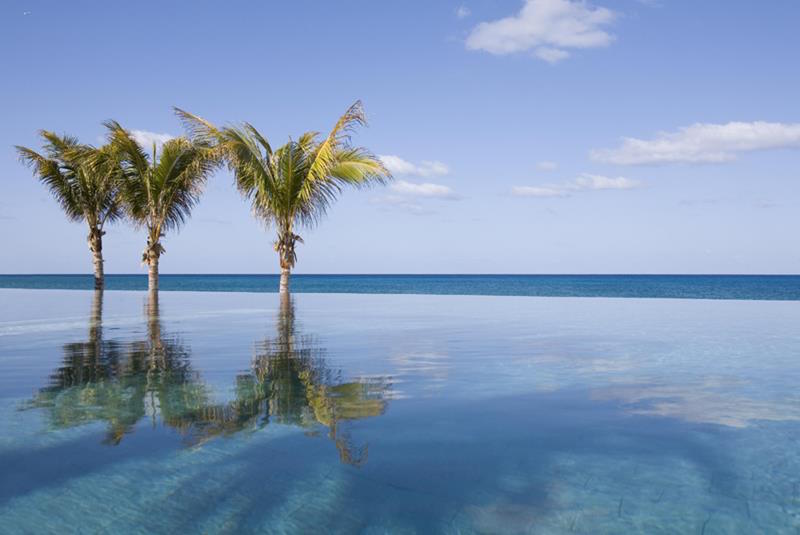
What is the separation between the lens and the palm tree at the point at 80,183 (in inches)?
784

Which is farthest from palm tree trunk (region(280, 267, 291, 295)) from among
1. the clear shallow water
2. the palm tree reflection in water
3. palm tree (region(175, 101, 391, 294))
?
the palm tree reflection in water

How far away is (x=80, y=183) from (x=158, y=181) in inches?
182

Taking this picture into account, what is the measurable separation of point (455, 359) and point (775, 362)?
10.6 feet

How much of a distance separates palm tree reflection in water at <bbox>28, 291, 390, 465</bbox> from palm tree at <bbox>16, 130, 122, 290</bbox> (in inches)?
605

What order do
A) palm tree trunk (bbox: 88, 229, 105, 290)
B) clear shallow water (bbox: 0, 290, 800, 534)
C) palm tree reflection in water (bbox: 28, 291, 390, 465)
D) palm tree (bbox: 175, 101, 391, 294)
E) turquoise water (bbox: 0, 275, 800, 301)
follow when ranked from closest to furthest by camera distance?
clear shallow water (bbox: 0, 290, 800, 534) < palm tree reflection in water (bbox: 28, 291, 390, 465) < palm tree (bbox: 175, 101, 391, 294) < palm tree trunk (bbox: 88, 229, 105, 290) < turquoise water (bbox: 0, 275, 800, 301)

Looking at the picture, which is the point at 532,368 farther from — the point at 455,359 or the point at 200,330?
the point at 200,330

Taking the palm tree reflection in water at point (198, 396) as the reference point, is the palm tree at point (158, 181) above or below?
above

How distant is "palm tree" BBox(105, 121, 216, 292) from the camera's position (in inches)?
711

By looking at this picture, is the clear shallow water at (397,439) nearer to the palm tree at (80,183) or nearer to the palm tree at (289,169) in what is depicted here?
the palm tree at (289,169)

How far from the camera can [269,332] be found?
28.8 ft

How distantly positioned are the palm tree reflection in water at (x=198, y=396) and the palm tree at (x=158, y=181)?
12.5 meters

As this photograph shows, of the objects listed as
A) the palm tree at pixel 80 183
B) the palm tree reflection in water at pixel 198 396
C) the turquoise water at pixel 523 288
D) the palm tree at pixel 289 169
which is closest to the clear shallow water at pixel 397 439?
the palm tree reflection in water at pixel 198 396

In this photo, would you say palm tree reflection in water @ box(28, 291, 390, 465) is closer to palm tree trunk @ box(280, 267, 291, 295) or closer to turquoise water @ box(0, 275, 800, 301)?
palm tree trunk @ box(280, 267, 291, 295)

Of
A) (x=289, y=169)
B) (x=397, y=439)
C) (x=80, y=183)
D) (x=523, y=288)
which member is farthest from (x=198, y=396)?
(x=523, y=288)
